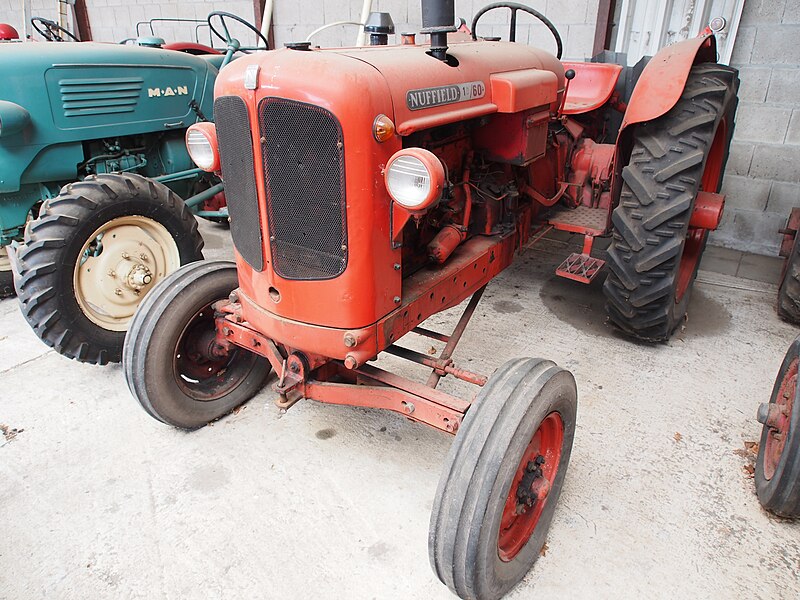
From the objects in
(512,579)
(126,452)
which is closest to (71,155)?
(126,452)

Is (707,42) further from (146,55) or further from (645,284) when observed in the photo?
(146,55)

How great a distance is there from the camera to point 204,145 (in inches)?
77.1

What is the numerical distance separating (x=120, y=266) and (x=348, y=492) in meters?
1.66

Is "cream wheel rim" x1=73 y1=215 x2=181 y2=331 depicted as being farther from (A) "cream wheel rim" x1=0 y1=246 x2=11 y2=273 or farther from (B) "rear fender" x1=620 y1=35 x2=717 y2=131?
(B) "rear fender" x1=620 y1=35 x2=717 y2=131

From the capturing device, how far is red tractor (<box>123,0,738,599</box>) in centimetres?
153

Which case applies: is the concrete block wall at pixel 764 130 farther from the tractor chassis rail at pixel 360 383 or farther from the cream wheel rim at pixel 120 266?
the cream wheel rim at pixel 120 266

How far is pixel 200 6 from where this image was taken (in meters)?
6.62

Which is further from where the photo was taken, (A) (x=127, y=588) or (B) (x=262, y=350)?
(B) (x=262, y=350)

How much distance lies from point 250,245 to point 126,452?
1074mm

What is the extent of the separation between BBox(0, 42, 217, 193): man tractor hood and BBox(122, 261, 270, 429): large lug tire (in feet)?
4.86

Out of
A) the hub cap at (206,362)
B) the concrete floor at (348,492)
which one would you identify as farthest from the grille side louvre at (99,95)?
the hub cap at (206,362)

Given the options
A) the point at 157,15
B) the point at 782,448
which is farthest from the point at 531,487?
the point at 157,15

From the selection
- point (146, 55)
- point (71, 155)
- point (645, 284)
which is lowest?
point (645, 284)

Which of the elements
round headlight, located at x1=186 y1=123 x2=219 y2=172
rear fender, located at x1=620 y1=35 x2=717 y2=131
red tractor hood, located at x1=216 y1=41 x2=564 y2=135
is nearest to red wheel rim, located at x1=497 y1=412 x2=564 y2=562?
red tractor hood, located at x1=216 y1=41 x2=564 y2=135
